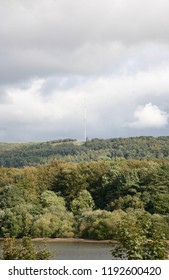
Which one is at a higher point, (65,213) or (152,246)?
(152,246)

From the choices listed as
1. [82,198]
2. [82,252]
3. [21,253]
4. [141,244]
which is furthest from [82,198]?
[141,244]

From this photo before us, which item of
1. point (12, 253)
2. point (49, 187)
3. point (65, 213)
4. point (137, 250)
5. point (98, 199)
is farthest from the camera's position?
point (49, 187)

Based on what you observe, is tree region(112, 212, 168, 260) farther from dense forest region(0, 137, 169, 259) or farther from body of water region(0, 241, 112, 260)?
dense forest region(0, 137, 169, 259)

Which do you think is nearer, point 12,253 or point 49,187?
point 12,253

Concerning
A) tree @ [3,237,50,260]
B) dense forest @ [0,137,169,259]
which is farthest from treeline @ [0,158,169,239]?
tree @ [3,237,50,260]

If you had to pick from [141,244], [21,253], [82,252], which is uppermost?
[141,244]

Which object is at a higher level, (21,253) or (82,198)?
(21,253)

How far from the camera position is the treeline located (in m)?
81.8

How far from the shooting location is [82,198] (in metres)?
93.4

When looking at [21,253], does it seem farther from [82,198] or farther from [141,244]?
[82,198]
